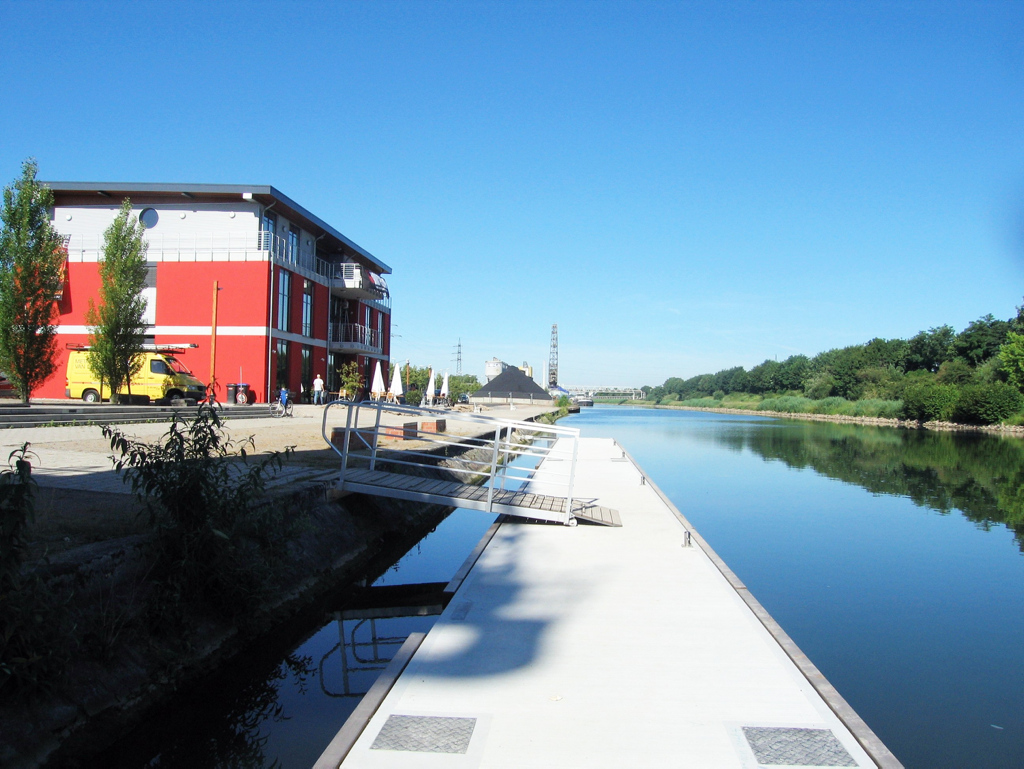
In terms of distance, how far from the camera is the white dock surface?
11.3ft

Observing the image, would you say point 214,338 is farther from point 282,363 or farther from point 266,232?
point 266,232

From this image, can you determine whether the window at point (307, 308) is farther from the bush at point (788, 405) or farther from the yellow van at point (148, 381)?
the bush at point (788, 405)

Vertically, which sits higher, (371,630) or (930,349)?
(930,349)

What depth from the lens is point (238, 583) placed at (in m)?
5.86

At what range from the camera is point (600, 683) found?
4258mm

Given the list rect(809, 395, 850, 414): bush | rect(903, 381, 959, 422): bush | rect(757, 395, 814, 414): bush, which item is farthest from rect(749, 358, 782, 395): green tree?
rect(903, 381, 959, 422): bush

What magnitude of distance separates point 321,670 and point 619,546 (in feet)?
11.6

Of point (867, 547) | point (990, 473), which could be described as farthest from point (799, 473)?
point (867, 547)

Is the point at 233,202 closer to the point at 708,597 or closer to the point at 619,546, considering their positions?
the point at 619,546

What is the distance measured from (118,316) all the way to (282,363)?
347 inches

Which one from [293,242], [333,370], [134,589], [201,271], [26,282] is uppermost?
[293,242]

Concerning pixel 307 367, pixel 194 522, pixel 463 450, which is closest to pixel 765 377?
pixel 307 367

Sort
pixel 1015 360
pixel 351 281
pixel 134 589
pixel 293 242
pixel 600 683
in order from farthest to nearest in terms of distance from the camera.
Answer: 1. pixel 1015 360
2. pixel 351 281
3. pixel 293 242
4. pixel 134 589
5. pixel 600 683

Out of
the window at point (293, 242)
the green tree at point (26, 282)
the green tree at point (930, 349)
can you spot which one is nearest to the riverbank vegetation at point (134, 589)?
the green tree at point (26, 282)
